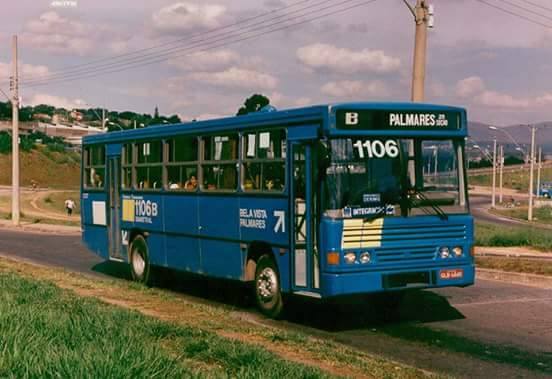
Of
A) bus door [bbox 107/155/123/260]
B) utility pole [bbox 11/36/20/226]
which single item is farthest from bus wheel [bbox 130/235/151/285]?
utility pole [bbox 11/36/20/226]

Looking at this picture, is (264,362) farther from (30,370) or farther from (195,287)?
(195,287)

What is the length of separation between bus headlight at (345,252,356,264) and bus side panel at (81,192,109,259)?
8.51 meters

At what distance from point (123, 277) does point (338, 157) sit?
8.98 m

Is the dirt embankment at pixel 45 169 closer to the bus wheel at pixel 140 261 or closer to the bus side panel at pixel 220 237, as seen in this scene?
the bus wheel at pixel 140 261

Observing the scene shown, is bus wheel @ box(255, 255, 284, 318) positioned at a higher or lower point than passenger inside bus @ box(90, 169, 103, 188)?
lower

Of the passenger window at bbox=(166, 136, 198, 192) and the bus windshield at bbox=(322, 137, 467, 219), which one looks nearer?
the bus windshield at bbox=(322, 137, 467, 219)

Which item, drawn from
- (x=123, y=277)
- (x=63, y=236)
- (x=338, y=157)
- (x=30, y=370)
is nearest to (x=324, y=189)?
(x=338, y=157)

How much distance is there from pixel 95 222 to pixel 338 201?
357 inches

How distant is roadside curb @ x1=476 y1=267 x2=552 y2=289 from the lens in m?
17.3

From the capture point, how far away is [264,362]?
816 cm

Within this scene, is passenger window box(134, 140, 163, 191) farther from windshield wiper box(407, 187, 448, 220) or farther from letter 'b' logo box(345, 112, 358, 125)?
windshield wiper box(407, 187, 448, 220)

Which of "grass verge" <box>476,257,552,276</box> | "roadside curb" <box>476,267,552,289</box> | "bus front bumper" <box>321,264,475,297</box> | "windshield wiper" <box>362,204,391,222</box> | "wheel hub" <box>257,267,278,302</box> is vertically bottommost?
"roadside curb" <box>476,267,552,289</box>

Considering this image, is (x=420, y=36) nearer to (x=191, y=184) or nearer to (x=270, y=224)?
(x=191, y=184)

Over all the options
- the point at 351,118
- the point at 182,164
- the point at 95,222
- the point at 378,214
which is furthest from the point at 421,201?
the point at 95,222
